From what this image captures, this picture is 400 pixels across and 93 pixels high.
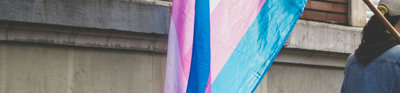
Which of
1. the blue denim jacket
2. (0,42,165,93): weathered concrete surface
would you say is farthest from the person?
(0,42,165,93): weathered concrete surface

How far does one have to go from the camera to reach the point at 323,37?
620 cm

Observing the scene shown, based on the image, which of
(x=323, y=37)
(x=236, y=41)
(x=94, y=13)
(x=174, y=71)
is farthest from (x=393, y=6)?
(x=323, y=37)

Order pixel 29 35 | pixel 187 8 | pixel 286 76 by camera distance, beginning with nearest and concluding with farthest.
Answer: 1. pixel 187 8
2. pixel 29 35
3. pixel 286 76

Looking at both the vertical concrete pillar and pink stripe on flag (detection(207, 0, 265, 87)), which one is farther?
the vertical concrete pillar

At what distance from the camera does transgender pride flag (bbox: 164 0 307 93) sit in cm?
348

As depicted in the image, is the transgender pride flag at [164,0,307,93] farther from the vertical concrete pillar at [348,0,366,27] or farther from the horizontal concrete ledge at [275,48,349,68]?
the vertical concrete pillar at [348,0,366,27]

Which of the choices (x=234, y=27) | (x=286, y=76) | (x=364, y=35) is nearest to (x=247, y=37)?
(x=234, y=27)

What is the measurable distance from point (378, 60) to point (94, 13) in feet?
7.84

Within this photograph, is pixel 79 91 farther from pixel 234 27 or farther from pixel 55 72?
pixel 234 27

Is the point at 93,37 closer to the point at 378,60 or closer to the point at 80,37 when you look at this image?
the point at 80,37

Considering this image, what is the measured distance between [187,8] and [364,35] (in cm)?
119

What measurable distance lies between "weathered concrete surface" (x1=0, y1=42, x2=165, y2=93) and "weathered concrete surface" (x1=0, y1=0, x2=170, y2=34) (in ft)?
0.84

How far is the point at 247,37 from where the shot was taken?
354 centimetres

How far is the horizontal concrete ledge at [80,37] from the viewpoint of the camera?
172 inches
